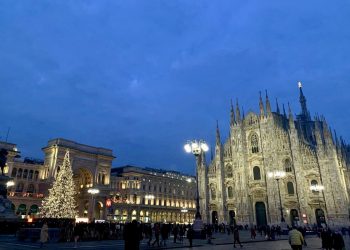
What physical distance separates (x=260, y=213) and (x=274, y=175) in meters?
7.82

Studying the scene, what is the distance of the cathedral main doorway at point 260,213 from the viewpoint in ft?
154

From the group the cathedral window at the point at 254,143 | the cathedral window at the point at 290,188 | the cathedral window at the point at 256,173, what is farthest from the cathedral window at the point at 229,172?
the cathedral window at the point at 290,188

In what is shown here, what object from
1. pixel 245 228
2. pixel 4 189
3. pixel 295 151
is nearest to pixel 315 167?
pixel 295 151

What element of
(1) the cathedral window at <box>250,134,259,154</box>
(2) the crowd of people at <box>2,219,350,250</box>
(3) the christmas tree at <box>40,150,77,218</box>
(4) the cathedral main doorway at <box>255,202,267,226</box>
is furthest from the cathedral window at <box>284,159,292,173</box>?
(3) the christmas tree at <box>40,150,77,218</box>

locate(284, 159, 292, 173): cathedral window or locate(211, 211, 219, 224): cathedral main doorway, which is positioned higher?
locate(284, 159, 292, 173): cathedral window

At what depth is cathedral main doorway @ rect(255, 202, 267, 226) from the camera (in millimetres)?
47031

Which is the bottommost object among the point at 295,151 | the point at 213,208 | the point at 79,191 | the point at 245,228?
the point at 245,228

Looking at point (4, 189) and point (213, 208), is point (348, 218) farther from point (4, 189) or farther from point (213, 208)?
point (4, 189)

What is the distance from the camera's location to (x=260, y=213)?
47594 mm

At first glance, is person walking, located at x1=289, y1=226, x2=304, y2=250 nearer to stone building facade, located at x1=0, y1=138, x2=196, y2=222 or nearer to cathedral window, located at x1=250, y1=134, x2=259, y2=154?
stone building facade, located at x1=0, y1=138, x2=196, y2=222

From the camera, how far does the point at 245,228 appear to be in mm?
45031

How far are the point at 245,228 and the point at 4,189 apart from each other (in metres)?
35.0

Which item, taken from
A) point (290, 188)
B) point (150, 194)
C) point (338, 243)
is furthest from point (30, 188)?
point (338, 243)

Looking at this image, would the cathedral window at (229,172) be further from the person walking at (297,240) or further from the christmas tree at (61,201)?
the person walking at (297,240)
